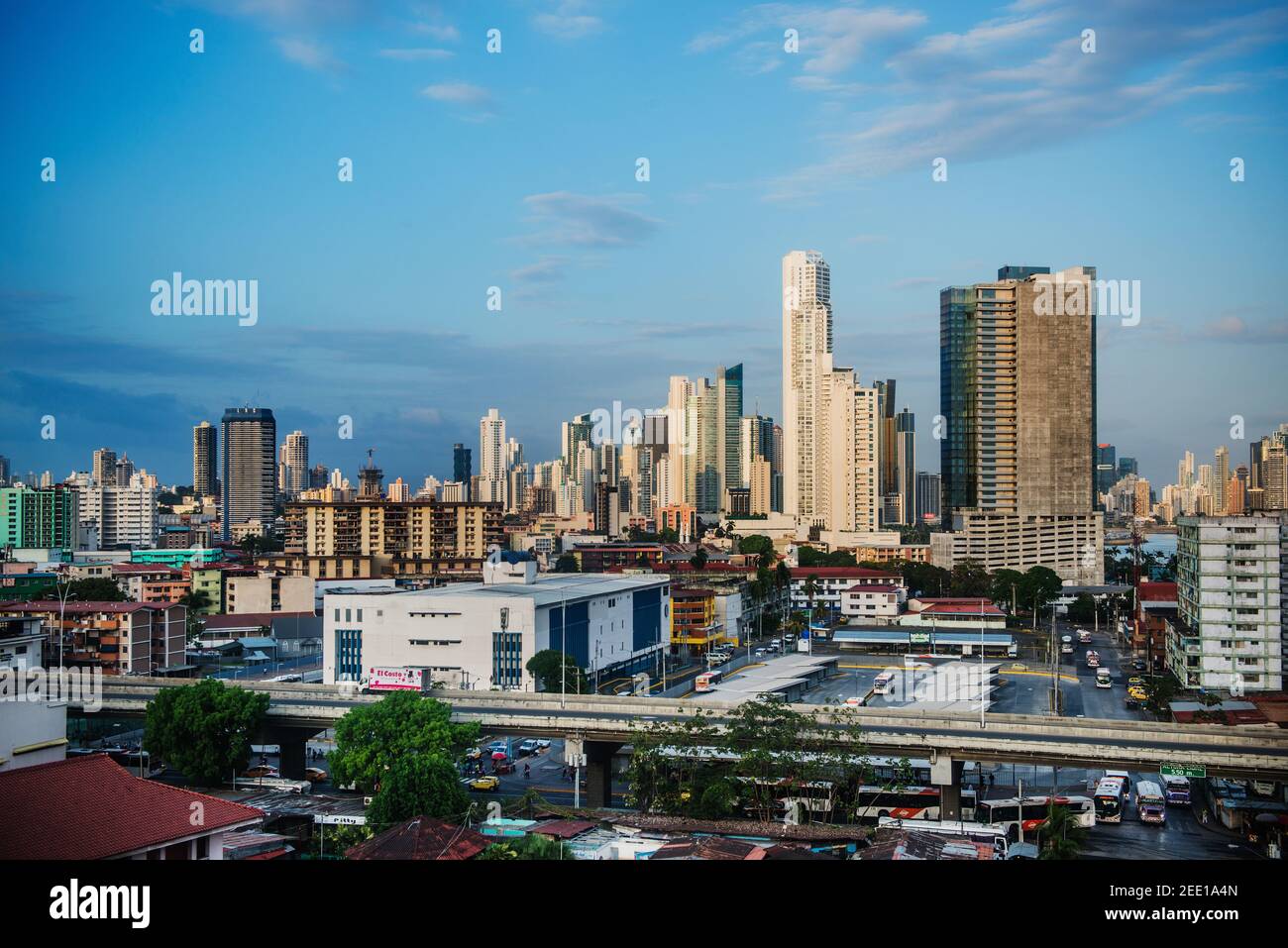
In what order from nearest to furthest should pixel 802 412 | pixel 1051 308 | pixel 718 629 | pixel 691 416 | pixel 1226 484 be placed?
pixel 1226 484, pixel 718 629, pixel 1051 308, pixel 802 412, pixel 691 416

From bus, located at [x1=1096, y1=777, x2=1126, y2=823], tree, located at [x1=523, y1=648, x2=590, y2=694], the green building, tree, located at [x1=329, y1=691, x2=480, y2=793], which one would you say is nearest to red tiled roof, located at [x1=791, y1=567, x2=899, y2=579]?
tree, located at [x1=523, y1=648, x2=590, y2=694]

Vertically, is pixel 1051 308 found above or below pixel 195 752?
above

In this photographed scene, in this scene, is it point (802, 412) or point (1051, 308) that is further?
point (802, 412)

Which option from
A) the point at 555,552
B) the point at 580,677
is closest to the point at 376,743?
the point at 580,677

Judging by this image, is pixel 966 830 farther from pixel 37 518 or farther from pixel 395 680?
pixel 37 518

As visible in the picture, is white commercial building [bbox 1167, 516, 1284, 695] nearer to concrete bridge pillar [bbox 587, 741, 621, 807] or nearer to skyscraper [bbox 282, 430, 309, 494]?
concrete bridge pillar [bbox 587, 741, 621, 807]

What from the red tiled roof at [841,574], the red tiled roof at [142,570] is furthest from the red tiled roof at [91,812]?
the red tiled roof at [841,574]
